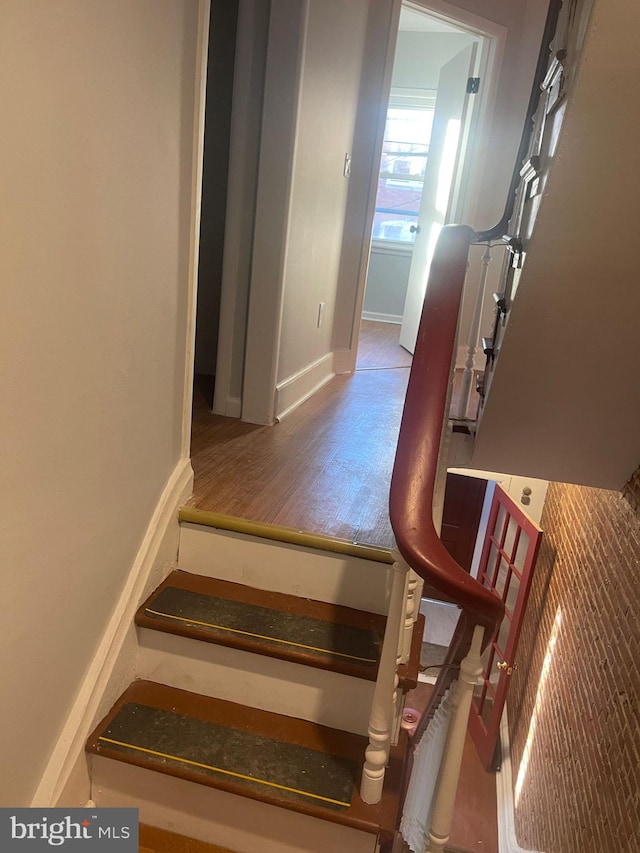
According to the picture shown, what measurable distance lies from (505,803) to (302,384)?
7.21ft

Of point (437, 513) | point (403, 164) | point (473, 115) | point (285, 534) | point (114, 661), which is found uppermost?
point (473, 115)

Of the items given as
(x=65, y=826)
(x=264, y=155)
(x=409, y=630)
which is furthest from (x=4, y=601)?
(x=264, y=155)

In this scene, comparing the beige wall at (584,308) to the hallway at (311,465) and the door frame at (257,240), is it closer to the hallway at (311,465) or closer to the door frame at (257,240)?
the hallway at (311,465)

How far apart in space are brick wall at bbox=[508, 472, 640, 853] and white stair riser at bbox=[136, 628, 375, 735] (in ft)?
2.32

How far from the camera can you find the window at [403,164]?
5.96 metres

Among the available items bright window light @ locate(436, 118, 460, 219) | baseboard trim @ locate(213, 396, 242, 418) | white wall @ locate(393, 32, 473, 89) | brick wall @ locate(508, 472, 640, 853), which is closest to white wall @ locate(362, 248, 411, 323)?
white wall @ locate(393, 32, 473, 89)

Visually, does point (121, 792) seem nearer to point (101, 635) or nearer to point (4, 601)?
point (101, 635)

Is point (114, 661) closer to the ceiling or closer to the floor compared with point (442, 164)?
closer to the floor

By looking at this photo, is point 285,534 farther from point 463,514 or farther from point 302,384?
point 463,514

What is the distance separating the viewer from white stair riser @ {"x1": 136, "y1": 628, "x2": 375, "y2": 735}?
1.62 metres

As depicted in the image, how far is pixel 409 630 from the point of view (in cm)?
146

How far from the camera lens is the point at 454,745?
1148 millimetres

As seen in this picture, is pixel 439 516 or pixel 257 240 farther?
pixel 257 240

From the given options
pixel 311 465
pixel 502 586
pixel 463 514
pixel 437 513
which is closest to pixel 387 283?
A: pixel 463 514
